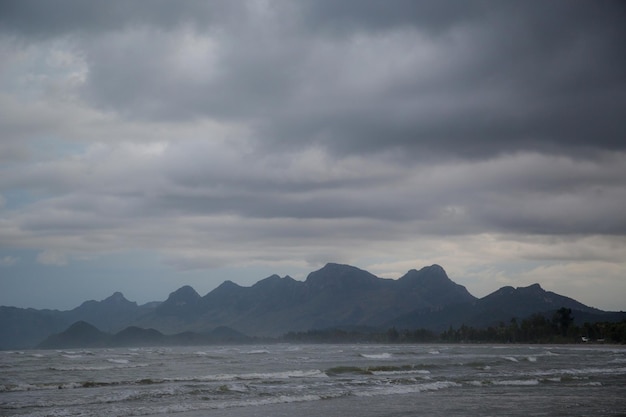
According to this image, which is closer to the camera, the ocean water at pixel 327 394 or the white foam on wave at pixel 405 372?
the ocean water at pixel 327 394

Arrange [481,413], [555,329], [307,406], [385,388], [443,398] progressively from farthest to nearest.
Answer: [555,329] < [385,388] < [443,398] < [307,406] < [481,413]

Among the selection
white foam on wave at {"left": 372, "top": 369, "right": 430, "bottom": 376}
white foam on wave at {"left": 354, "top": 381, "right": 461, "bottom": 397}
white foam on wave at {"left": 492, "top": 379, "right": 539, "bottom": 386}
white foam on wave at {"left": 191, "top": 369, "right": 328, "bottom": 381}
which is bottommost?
white foam on wave at {"left": 191, "top": 369, "right": 328, "bottom": 381}

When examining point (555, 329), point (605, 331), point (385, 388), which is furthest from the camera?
point (555, 329)

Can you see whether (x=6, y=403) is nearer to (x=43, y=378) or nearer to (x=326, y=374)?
(x=43, y=378)

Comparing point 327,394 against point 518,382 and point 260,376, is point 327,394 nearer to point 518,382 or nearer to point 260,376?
point 518,382

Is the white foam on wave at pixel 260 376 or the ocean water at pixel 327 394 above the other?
the ocean water at pixel 327 394

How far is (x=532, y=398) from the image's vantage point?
3102 cm

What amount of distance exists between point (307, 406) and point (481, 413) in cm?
826

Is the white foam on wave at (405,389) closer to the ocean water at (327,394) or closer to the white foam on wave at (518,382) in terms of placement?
the ocean water at (327,394)

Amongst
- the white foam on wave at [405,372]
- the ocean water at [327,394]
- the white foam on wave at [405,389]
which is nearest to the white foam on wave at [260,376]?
the ocean water at [327,394]

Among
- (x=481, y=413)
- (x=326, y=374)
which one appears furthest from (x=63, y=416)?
(x=326, y=374)

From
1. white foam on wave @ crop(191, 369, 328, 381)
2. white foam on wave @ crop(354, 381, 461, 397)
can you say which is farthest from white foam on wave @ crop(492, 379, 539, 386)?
white foam on wave @ crop(191, 369, 328, 381)

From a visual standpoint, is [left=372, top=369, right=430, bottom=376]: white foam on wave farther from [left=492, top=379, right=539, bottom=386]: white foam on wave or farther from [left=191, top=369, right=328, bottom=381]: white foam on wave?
[left=492, top=379, right=539, bottom=386]: white foam on wave

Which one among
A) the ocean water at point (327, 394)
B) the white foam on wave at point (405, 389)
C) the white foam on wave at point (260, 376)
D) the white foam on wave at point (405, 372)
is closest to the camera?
the ocean water at point (327, 394)
